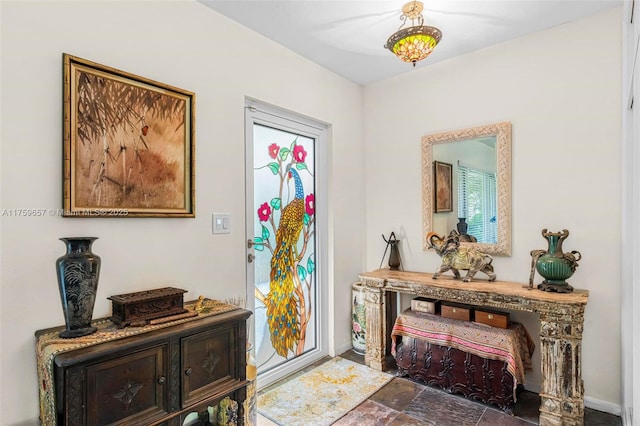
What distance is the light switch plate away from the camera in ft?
7.14

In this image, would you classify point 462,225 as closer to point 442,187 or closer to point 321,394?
point 442,187

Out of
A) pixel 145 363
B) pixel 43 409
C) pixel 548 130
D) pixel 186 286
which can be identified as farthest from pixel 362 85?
pixel 43 409

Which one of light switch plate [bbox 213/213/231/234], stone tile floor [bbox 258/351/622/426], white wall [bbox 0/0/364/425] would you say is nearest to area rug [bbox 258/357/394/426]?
stone tile floor [bbox 258/351/622/426]

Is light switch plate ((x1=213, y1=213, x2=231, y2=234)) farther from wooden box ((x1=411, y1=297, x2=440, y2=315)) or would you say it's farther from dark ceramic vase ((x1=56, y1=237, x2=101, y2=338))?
wooden box ((x1=411, y1=297, x2=440, y2=315))

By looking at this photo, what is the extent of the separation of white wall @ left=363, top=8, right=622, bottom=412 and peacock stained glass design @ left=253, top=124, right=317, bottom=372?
1.00 m

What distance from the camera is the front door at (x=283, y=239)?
254 centimetres

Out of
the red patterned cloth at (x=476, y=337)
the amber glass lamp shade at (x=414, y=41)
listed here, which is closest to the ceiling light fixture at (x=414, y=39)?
the amber glass lamp shade at (x=414, y=41)

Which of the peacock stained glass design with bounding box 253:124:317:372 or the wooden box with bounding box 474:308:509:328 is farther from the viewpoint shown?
the peacock stained glass design with bounding box 253:124:317:372

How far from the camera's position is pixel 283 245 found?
2.77 m

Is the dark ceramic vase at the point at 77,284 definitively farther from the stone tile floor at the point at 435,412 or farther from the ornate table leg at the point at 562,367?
the ornate table leg at the point at 562,367

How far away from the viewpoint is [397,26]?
236 centimetres

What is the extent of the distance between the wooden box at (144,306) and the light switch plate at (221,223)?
0.55m

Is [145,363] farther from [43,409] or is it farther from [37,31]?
[37,31]

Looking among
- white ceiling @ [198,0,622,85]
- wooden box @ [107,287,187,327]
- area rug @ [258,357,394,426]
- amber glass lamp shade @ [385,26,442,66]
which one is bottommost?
area rug @ [258,357,394,426]
